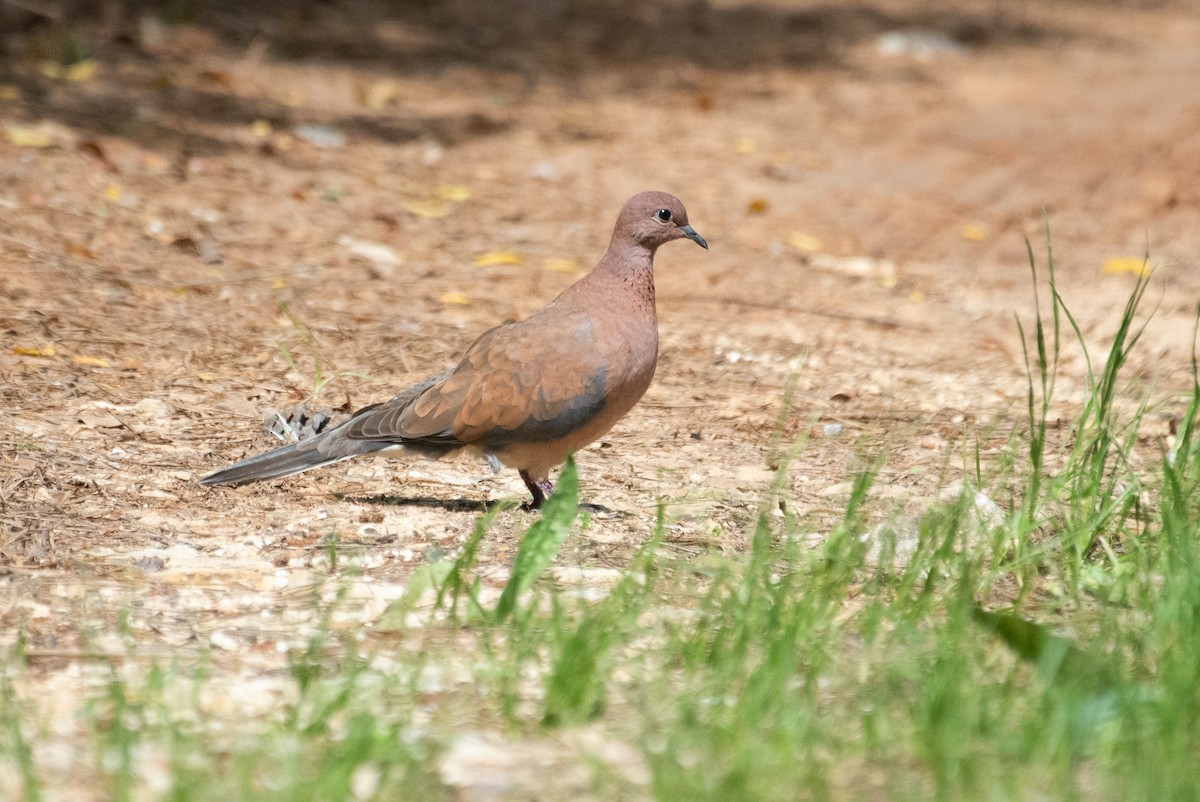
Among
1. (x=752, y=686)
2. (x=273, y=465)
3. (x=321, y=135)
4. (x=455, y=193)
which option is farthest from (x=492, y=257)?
(x=752, y=686)

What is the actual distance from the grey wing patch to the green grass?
Answer: 61cm

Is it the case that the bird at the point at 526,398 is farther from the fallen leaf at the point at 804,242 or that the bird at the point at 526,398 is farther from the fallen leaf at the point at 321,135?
the fallen leaf at the point at 321,135

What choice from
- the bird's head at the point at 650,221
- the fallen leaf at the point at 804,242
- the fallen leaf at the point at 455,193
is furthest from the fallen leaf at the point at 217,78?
the bird's head at the point at 650,221

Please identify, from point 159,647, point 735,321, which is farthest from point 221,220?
point 159,647

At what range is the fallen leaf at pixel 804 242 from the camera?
755cm

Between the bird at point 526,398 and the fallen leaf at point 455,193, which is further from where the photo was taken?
the fallen leaf at point 455,193

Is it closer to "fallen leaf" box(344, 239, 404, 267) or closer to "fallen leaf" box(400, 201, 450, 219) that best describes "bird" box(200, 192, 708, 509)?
"fallen leaf" box(344, 239, 404, 267)

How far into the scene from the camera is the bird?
4180 mm

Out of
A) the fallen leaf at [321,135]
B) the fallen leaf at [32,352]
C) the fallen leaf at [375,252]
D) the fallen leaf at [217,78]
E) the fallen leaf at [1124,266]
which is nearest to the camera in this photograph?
the fallen leaf at [32,352]

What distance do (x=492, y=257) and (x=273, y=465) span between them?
2925 millimetres

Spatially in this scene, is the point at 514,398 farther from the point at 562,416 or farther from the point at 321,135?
the point at 321,135

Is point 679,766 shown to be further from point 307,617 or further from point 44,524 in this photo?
point 44,524

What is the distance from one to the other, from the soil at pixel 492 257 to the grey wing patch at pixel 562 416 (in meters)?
0.24

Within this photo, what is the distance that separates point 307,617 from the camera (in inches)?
133
